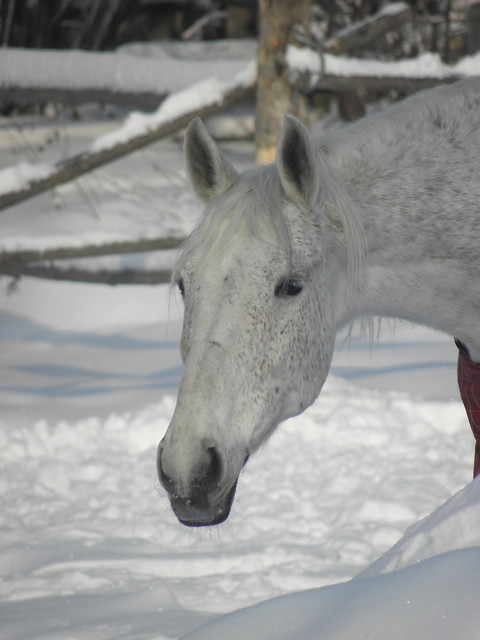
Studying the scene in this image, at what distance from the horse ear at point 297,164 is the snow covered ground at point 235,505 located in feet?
1.55

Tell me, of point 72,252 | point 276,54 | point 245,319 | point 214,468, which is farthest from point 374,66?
point 214,468

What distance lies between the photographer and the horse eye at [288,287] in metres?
1.91

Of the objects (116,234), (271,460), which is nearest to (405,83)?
(116,234)

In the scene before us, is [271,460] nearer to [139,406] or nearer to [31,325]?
[139,406]

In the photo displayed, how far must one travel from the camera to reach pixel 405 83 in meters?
4.85

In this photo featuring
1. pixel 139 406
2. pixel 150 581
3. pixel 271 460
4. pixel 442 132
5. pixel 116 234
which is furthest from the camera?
pixel 116 234

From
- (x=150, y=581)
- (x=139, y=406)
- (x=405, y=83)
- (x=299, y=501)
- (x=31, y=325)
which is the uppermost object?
(x=405, y=83)

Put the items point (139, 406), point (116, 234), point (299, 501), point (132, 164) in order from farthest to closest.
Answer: point (132, 164) < point (116, 234) < point (139, 406) < point (299, 501)

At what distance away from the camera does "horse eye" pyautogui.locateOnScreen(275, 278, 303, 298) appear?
6.27 feet

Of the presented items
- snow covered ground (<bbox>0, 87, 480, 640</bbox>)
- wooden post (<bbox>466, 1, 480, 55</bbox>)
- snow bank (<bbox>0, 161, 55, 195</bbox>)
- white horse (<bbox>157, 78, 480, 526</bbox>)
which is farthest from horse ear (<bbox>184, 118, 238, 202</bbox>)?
wooden post (<bbox>466, 1, 480, 55</bbox>)

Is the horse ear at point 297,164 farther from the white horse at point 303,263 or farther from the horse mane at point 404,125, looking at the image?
the horse mane at point 404,125

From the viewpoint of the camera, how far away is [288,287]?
6.32ft

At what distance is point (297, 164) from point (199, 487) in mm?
846

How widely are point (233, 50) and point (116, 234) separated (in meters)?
6.65
